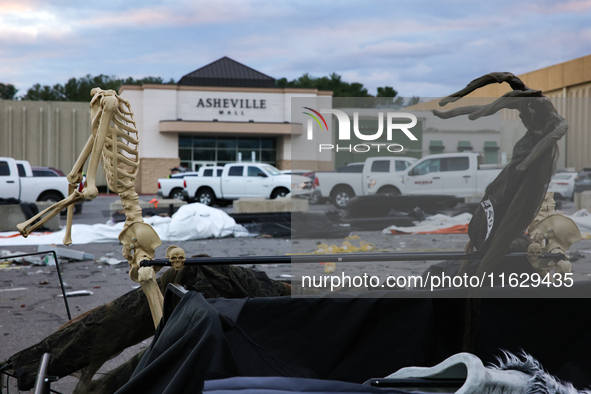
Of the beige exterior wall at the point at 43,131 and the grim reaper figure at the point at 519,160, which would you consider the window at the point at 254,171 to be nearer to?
the beige exterior wall at the point at 43,131

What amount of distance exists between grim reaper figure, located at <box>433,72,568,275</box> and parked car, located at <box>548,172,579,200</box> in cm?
31

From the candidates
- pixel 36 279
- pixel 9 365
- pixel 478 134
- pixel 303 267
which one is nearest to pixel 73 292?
pixel 36 279

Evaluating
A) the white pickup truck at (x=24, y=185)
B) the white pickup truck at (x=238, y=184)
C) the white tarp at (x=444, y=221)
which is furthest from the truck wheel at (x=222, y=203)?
the white tarp at (x=444, y=221)

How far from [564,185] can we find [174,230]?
911 cm

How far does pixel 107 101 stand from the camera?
2383 millimetres

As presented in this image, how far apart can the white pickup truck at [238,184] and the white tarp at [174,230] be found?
28.1ft

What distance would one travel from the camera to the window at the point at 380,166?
79.7 inches

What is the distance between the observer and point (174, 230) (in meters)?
10.6

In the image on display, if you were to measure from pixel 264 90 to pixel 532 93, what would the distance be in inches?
1148

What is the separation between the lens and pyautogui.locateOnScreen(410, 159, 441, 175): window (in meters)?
1.84

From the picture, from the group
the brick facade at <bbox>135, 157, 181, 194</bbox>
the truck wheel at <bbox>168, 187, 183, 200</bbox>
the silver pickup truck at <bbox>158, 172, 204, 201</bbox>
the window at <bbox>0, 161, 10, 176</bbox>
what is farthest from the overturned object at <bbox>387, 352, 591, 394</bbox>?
the brick facade at <bbox>135, 157, 181, 194</bbox>

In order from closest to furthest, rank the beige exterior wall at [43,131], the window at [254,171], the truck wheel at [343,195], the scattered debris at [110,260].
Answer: the truck wheel at [343,195] → the scattered debris at [110,260] → the window at [254,171] → the beige exterior wall at [43,131]

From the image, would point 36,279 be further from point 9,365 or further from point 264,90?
point 264,90

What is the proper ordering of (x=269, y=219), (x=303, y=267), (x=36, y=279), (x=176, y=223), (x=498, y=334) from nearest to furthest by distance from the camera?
1. (x=498, y=334)
2. (x=303, y=267)
3. (x=36, y=279)
4. (x=176, y=223)
5. (x=269, y=219)
